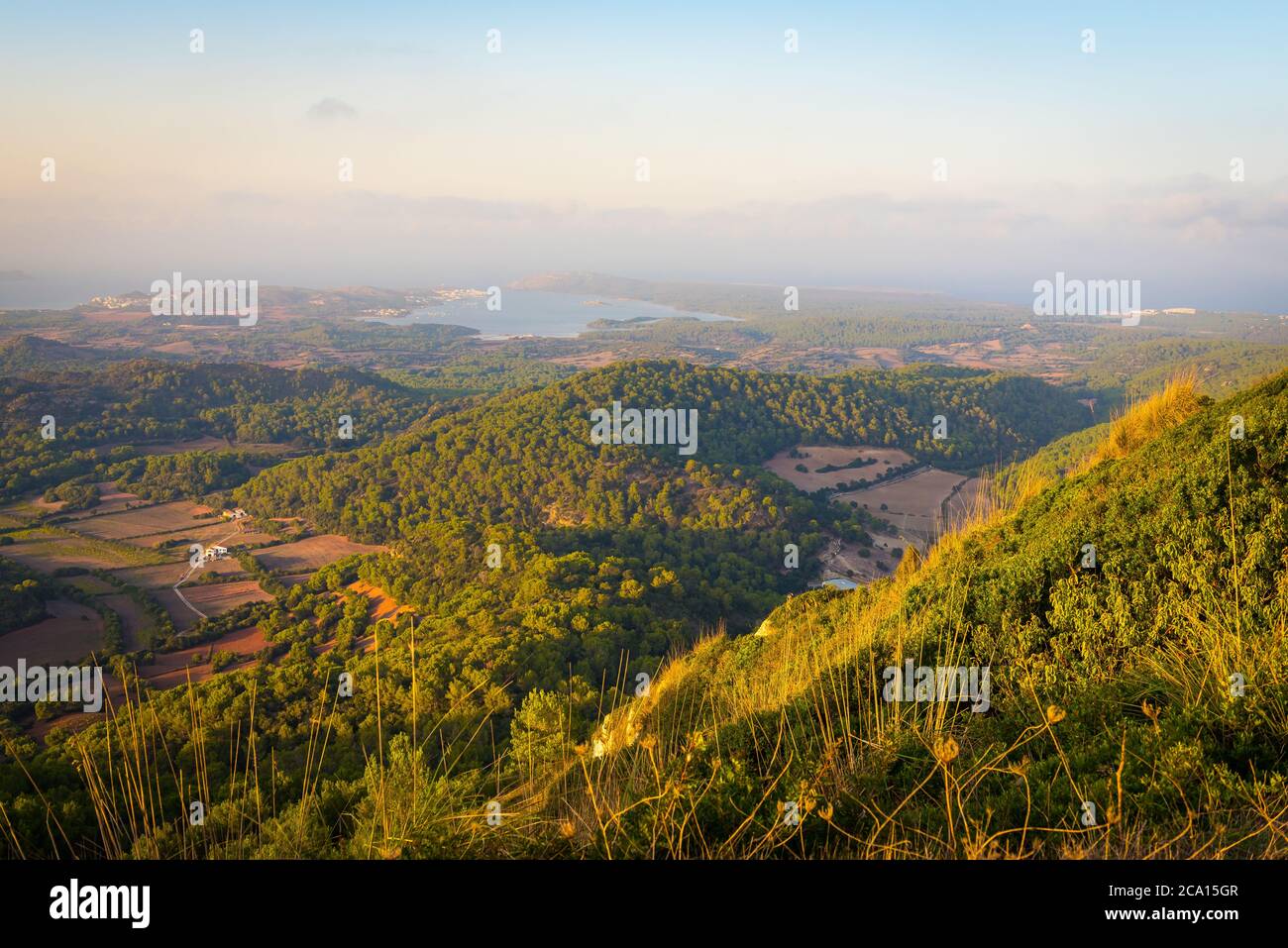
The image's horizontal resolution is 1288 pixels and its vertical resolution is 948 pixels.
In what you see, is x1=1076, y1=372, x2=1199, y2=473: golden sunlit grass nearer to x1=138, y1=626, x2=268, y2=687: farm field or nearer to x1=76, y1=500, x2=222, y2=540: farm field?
x1=138, y1=626, x2=268, y2=687: farm field

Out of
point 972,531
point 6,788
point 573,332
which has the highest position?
point 573,332

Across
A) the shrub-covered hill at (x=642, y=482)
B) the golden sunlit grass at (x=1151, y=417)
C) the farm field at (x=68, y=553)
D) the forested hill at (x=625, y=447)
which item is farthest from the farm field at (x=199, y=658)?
A: the golden sunlit grass at (x=1151, y=417)

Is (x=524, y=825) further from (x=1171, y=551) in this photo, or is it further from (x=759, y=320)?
(x=759, y=320)

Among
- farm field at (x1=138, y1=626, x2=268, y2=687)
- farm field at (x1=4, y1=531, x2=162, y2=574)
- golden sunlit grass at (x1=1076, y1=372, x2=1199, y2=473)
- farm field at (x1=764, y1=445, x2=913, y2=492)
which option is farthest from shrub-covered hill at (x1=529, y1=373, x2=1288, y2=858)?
farm field at (x1=764, y1=445, x2=913, y2=492)

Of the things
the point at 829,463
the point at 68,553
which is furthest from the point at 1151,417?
the point at 68,553

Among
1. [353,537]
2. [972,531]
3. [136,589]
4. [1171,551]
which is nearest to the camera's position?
[1171,551]

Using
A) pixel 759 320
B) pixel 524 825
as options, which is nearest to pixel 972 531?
pixel 524 825

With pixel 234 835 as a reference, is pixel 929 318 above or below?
above
